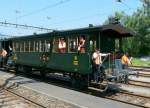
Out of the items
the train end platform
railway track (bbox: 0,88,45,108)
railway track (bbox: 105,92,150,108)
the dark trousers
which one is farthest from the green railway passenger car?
railway track (bbox: 0,88,45,108)

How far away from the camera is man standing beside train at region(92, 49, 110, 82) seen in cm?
1683

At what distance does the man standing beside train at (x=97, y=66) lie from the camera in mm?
16828

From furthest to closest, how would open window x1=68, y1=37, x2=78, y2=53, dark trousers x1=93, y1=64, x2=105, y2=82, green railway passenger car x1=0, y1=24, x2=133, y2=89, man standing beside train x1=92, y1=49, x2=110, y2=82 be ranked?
open window x1=68, y1=37, x2=78, y2=53, green railway passenger car x1=0, y1=24, x2=133, y2=89, dark trousers x1=93, y1=64, x2=105, y2=82, man standing beside train x1=92, y1=49, x2=110, y2=82

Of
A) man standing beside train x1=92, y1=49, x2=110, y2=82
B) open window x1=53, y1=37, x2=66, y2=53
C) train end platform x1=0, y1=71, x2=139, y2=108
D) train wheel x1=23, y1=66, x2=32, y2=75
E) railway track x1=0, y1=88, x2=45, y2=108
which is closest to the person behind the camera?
train end platform x1=0, y1=71, x2=139, y2=108

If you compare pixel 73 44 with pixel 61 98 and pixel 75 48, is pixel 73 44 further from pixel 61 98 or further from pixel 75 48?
pixel 61 98

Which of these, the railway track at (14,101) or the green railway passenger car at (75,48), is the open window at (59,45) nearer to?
the green railway passenger car at (75,48)

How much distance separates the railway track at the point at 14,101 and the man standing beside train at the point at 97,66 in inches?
143

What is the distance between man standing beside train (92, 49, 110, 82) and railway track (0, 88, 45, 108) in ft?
12.0

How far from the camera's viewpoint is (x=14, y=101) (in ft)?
49.8

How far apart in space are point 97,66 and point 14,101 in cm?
427

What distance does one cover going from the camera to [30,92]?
1761 centimetres

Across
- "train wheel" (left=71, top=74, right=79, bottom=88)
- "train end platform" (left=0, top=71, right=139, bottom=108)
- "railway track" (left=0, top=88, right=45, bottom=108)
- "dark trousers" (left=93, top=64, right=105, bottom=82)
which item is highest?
"dark trousers" (left=93, top=64, right=105, bottom=82)

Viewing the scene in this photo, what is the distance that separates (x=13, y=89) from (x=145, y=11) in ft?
157

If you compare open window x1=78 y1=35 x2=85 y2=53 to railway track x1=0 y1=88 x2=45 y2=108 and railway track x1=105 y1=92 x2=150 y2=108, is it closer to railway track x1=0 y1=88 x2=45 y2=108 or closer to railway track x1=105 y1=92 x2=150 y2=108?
railway track x1=105 y1=92 x2=150 y2=108
